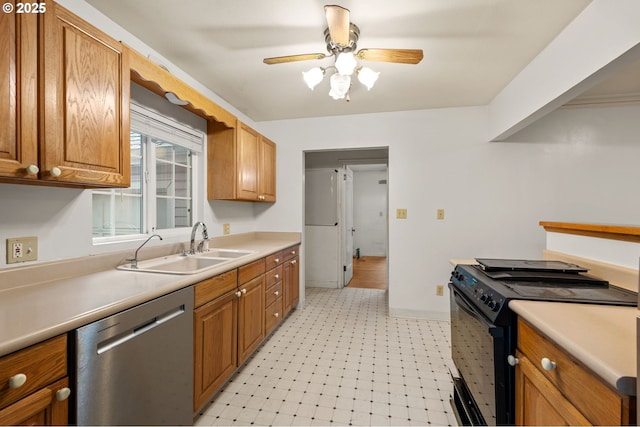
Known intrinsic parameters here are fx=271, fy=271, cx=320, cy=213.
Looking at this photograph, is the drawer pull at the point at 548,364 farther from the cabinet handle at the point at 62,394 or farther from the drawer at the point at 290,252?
the drawer at the point at 290,252

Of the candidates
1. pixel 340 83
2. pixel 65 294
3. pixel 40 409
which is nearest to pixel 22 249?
pixel 65 294

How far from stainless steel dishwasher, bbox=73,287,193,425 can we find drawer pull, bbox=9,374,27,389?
15 cm

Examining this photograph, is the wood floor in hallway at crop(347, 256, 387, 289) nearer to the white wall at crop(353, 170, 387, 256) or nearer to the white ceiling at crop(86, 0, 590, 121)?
the white wall at crop(353, 170, 387, 256)

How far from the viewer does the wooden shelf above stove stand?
109 centimetres

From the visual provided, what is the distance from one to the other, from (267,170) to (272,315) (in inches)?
62.4

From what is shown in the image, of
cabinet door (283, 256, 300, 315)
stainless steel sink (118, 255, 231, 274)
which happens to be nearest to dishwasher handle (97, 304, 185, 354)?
stainless steel sink (118, 255, 231, 274)

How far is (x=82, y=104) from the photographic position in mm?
1200

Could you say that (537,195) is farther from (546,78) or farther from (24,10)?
(24,10)

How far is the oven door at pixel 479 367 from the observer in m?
1.10

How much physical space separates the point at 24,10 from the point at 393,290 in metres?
3.31

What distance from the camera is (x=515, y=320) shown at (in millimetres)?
1085

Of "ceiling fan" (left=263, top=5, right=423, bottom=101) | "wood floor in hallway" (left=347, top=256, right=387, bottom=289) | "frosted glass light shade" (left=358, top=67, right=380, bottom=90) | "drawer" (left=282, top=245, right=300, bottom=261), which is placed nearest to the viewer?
"ceiling fan" (left=263, top=5, right=423, bottom=101)

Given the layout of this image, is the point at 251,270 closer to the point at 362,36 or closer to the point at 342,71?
the point at 342,71

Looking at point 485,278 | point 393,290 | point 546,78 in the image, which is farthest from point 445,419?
point 546,78
